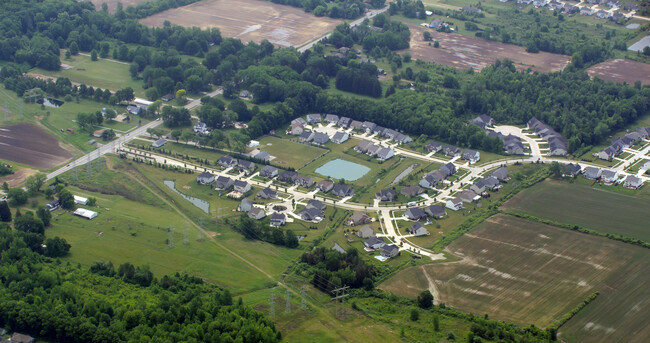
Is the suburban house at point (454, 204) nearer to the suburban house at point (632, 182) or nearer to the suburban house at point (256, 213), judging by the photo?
the suburban house at point (256, 213)

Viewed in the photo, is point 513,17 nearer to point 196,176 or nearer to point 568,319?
point 196,176

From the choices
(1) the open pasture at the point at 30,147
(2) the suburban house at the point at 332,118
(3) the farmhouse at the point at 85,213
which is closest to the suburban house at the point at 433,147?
(2) the suburban house at the point at 332,118

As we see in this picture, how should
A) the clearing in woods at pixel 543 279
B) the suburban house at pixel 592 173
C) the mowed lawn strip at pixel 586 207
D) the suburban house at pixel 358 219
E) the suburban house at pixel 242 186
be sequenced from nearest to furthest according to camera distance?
the clearing in woods at pixel 543 279 < the suburban house at pixel 358 219 < the mowed lawn strip at pixel 586 207 < the suburban house at pixel 242 186 < the suburban house at pixel 592 173

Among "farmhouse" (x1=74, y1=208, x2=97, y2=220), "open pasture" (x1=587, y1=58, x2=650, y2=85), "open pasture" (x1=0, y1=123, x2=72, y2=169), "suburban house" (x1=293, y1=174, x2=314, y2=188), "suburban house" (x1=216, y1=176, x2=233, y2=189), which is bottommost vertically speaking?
"open pasture" (x1=0, y1=123, x2=72, y2=169)

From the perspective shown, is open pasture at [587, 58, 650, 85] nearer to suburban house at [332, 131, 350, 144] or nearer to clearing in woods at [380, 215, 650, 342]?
suburban house at [332, 131, 350, 144]

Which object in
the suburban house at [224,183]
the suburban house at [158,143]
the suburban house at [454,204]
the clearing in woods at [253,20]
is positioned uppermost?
the clearing in woods at [253,20]

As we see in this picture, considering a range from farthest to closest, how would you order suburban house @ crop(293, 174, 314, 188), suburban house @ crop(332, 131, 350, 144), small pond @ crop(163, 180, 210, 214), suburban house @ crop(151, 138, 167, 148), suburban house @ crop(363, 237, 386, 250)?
suburban house @ crop(332, 131, 350, 144)
suburban house @ crop(151, 138, 167, 148)
suburban house @ crop(293, 174, 314, 188)
small pond @ crop(163, 180, 210, 214)
suburban house @ crop(363, 237, 386, 250)

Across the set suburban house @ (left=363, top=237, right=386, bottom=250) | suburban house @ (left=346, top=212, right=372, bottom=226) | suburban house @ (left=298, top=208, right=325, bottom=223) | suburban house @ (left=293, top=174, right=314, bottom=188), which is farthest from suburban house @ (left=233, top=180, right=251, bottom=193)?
suburban house @ (left=363, top=237, right=386, bottom=250)

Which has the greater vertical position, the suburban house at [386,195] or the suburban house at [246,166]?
the suburban house at [386,195]
